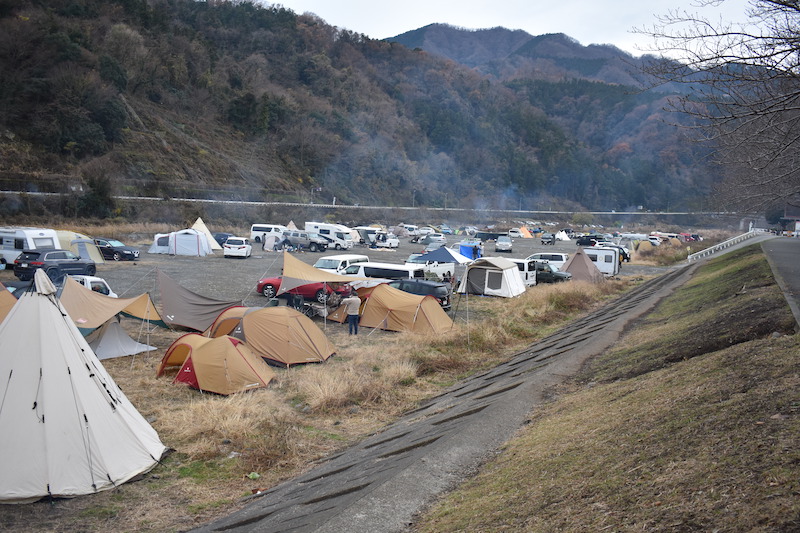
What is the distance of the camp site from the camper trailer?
4924 millimetres

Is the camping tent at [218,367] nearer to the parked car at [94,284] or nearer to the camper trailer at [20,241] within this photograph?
the parked car at [94,284]

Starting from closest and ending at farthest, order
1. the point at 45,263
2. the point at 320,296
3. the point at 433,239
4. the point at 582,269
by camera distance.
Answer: the point at 320,296
the point at 45,263
the point at 582,269
the point at 433,239

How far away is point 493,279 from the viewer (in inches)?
947

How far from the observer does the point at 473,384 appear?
1211cm

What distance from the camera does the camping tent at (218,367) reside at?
11102 mm

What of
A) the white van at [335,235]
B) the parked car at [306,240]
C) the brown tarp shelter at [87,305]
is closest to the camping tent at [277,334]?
the brown tarp shelter at [87,305]

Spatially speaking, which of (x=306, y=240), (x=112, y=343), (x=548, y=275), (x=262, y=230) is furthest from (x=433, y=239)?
(x=112, y=343)

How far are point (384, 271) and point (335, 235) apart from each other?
2349 centimetres

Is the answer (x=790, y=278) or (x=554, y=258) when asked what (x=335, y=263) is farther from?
(x=790, y=278)

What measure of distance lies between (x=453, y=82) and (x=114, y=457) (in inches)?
5129

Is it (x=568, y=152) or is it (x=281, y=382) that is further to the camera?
(x=568, y=152)

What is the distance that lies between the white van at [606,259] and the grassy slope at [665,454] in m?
23.4

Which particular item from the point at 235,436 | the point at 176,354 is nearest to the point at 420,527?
the point at 235,436

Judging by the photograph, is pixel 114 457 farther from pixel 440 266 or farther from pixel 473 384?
pixel 440 266
